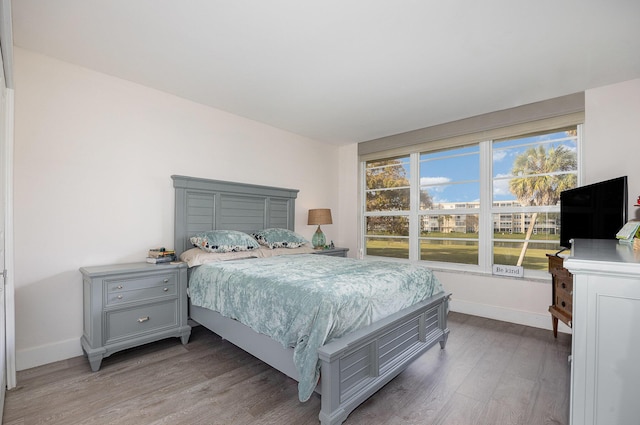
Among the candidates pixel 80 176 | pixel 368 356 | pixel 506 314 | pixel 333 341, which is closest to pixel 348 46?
pixel 333 341

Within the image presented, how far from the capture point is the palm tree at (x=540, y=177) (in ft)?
11.0

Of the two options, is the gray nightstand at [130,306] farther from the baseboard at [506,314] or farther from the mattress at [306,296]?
the baseboard at [506,314]

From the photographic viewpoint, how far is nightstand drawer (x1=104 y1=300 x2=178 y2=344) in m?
2.42

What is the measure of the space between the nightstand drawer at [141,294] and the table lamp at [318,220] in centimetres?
212

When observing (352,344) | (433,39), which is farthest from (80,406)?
(433,39)

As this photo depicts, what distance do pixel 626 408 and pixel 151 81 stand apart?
3734 millimetres

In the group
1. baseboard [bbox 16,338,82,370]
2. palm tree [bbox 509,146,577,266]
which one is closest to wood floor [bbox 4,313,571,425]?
baseboard [bbox 16,338,82,370]

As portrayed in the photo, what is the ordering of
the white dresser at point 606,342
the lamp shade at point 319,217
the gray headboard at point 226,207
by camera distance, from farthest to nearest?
the lamp shade at point 319,217 < the gray headboard at point 226,207 < the white dresser at point 606,342

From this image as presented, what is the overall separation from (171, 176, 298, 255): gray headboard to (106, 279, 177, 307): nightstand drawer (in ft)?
1.75

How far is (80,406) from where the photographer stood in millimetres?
1897

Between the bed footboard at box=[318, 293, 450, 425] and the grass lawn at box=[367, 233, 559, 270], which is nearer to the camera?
the bed footboard at box=[318, 293, 450, 425]

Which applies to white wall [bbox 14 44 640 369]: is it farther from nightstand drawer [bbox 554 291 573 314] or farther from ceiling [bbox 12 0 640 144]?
nightstand drawer [bbox 554 291 573 314]

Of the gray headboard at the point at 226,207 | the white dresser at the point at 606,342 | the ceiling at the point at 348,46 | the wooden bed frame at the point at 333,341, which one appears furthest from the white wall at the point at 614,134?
the gray headboard at the point at 226,207

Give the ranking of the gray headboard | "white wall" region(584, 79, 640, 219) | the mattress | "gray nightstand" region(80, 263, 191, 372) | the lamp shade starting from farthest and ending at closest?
the lamp shade
the gray headboard
"white wall" region(584, 79, 640, 219)
"gray nightstand" region(80, 263, 191, 372)
the mattress
